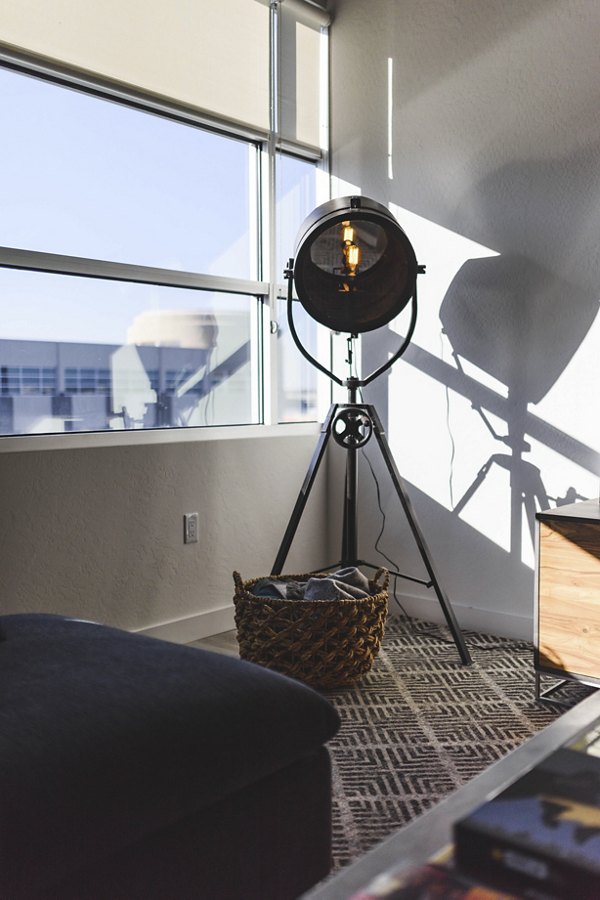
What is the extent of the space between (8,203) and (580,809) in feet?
8.02

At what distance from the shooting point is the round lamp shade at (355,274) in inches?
121

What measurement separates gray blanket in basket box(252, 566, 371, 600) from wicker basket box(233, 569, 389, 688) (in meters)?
0.09

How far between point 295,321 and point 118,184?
103 cm

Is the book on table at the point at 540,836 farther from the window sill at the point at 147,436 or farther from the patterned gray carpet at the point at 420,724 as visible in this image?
the window sill at the point at 147,436

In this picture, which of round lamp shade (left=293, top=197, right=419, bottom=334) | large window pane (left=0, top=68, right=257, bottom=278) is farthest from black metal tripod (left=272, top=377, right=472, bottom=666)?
large window pane (left=0, top=68, right=257, bottom=278)

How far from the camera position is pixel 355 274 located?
10.4 ft

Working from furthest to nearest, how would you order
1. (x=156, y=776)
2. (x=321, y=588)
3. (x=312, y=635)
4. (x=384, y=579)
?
(x=384, y=579), (x=321, y=588), (x=312, y=635), (x=156, y=776)

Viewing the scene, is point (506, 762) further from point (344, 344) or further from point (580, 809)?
point (344, 344)

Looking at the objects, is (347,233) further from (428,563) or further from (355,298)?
(428,563)

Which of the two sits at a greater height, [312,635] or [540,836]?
[540,836]

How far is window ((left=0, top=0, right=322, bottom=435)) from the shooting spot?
2.77 m

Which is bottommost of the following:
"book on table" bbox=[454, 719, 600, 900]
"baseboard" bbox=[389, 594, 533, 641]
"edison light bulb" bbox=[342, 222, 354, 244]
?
"baseboard" bbox=[389, 594, 533, 641]

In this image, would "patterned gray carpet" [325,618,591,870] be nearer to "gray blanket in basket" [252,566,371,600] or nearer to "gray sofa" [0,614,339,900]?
"gray blanket in basket" [252,566,371,600]

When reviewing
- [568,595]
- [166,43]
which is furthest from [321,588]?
[166,43]
